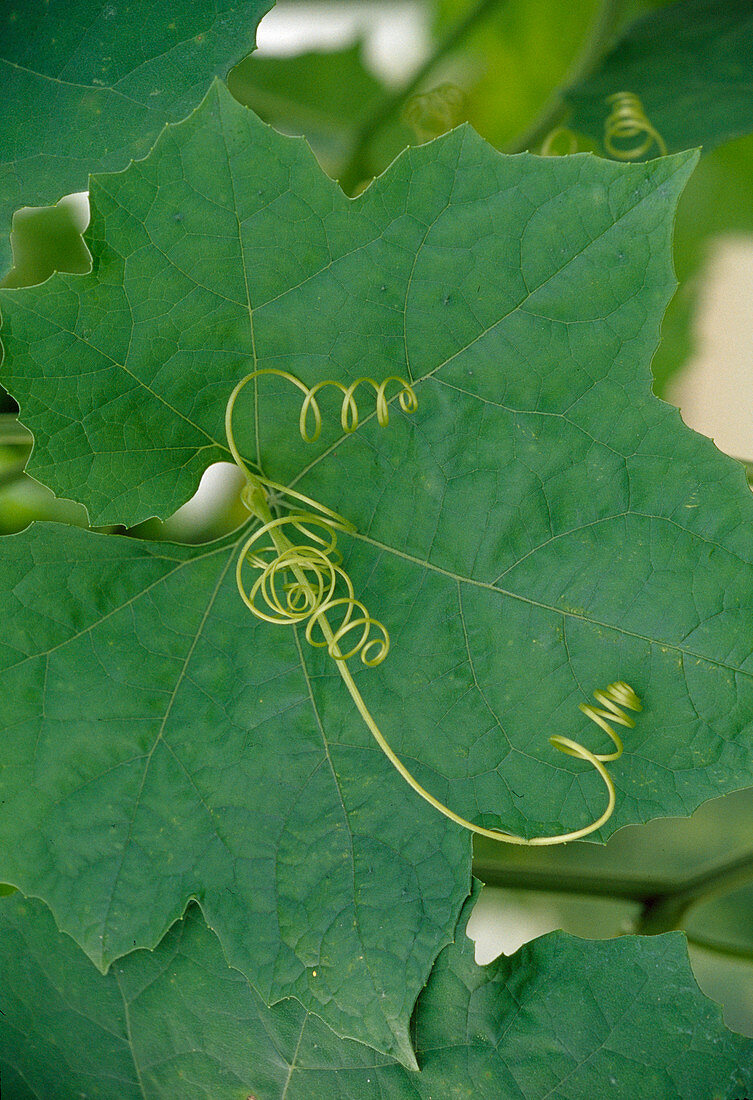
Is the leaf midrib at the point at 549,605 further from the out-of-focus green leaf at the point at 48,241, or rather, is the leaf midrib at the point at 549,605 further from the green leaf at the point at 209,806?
the out-of-focus green leaf at the point at 48,241

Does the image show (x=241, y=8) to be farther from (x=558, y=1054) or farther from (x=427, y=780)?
(x=558, y=1054)

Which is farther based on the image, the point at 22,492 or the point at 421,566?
the point at 22,492

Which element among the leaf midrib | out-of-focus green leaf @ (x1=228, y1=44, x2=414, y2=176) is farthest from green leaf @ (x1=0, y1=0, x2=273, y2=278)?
out-of-focus green leaf @ (x1=228, y1=44, x2=414, y2=176)

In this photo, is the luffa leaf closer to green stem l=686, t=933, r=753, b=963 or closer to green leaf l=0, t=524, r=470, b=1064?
green leaf l=0, t=524, r=470, b=1064

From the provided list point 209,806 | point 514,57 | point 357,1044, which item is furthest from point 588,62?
point 357,1044

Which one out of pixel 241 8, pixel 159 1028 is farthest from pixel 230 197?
pixel 159 1028

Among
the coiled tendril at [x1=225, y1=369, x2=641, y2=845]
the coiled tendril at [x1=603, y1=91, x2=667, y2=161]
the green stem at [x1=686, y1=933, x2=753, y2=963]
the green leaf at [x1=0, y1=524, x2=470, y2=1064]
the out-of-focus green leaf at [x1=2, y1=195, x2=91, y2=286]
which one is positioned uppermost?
the coiled tendril at [x1=603, y1=91, x2=667, y2=161]

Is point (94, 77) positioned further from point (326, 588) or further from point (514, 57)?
point (514, 57)
